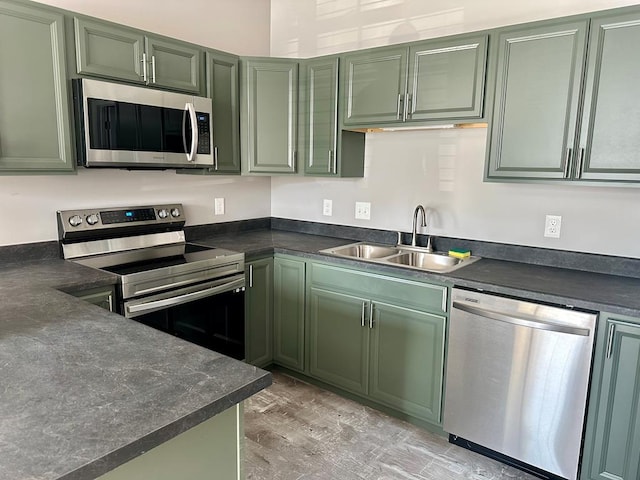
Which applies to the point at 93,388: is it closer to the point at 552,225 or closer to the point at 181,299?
the point at 181,299

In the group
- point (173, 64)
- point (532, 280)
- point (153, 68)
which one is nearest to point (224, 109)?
point (173, 64)

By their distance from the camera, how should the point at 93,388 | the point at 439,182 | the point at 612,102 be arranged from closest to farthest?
the point at 93,388, the point at 612,102, the point at 439,182

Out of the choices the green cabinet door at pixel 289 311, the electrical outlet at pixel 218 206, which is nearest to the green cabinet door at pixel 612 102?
the green cabinet door at pixel 289 311

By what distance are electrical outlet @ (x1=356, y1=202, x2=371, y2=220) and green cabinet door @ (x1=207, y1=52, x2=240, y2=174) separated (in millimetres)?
885

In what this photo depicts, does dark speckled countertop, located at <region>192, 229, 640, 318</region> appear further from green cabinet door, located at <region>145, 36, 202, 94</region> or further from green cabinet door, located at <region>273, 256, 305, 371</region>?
green cabinet door, located at <region>145, 36, 202, 94</region>

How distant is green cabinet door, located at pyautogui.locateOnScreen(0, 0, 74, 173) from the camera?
1.92 m

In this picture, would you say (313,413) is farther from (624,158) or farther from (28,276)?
(624,158)

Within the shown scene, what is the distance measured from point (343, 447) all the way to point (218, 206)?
1838 millimetres

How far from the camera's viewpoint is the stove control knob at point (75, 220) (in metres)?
2.41

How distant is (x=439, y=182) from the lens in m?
2.80

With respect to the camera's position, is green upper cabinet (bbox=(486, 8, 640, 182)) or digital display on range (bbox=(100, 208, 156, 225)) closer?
green upper cabinet (bbox=(486, 8, 640, 182))

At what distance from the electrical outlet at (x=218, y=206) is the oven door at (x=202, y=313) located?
30.5 inches

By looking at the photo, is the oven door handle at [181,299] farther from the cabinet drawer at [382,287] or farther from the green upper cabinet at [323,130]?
the green upper cabinet at [323,130]

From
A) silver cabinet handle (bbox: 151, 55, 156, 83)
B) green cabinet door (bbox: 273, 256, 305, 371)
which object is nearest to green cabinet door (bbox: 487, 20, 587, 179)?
green cabinet door (bbox: 273, 256, 305, 371)
